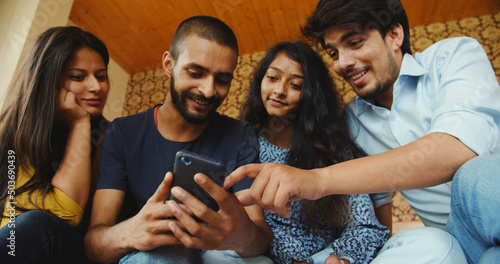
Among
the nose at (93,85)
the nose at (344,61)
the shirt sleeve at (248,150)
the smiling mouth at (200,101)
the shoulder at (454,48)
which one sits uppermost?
the shoulder at (454,48)

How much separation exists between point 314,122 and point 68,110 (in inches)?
34.9

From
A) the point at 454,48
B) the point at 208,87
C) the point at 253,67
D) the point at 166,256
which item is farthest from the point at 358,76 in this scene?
the point at 253,67

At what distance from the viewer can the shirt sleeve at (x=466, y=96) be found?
25.9 inches

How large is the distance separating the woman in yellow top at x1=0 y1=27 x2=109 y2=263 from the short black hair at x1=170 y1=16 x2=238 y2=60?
0.91 ft

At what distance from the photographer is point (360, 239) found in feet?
3.05

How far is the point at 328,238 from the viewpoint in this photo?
1.04 meters

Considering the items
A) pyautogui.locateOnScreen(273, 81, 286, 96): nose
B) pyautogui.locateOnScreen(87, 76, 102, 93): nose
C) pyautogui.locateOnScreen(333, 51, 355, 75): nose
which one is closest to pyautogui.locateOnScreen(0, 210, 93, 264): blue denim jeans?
pyautogui.locateOnScreen(87, 76, 102, 93): nose

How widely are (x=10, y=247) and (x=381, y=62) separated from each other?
1156mm

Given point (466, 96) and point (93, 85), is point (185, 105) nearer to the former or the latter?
point (93, 85)

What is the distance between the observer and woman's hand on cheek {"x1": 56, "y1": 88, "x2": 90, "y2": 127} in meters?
0.96

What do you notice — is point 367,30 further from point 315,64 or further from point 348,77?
point 315,64

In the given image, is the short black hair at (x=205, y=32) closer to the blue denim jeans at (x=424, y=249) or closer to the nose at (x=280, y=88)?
the nose at (x=280, y=88)

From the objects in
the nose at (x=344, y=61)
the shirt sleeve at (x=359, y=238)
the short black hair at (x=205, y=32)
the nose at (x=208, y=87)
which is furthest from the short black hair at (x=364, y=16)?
the shirt sleeve at (x=359, y=238)

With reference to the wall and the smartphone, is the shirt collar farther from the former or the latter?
the wall
